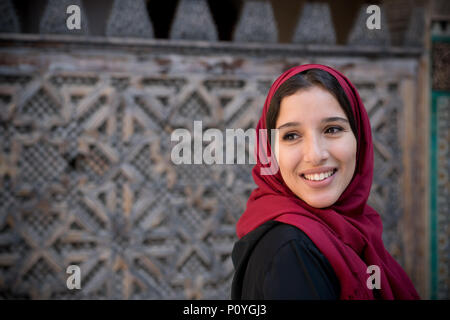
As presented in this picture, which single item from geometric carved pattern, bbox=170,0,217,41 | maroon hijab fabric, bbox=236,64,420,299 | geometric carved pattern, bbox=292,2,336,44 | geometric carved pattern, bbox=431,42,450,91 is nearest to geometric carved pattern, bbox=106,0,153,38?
geometric carved pattern, bbox=170,0,217,41

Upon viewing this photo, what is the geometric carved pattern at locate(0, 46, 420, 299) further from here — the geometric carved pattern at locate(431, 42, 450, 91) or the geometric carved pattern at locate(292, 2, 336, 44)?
the geometric carved pattern at locate(431, 42, 450, 91)

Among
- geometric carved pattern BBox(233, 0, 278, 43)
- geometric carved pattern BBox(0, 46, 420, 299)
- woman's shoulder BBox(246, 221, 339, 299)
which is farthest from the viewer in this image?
geometric carved pattern BBox(233, 0, 278, 43)

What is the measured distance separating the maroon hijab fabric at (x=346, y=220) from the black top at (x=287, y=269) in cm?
2

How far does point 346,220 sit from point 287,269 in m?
0.24

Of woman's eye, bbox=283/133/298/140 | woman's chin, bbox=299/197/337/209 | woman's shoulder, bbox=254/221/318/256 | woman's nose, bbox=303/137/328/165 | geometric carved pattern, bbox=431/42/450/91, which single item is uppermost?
geometric carved pattern, bbox=431/42/450/91

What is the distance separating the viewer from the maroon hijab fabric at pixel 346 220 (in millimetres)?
A: 679

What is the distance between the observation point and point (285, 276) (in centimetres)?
64

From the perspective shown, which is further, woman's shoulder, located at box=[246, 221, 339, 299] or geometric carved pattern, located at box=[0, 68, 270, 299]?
geometric carved pattern, located at box=[0, 68, 270, 299]

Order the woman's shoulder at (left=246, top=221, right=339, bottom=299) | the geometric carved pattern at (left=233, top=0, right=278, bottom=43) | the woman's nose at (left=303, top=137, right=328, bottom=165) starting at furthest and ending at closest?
1. the geometric carved pattern at (left=233, top=0, right=278, bottom=43)
2. the woman's nose at (left=303, top=137, right=328, bottom=165)
3. the woman's shoulder at (left=246, top=221, right=339, bottom=299)

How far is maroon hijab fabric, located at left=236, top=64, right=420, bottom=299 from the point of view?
68 centimetres

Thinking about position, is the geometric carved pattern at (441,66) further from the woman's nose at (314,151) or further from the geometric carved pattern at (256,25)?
the woman's nose at (314,151)

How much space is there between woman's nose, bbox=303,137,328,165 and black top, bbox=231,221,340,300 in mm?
160

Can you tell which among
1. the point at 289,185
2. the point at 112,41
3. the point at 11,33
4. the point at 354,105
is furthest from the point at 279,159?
the point at 11,33

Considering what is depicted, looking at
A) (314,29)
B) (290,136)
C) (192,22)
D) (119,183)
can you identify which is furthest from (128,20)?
(290,136)
